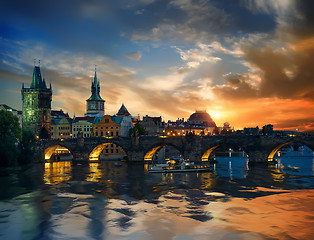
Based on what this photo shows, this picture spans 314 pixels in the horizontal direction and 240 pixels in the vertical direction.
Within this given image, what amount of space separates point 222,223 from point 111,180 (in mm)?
34174

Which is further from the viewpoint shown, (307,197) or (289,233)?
(307,197)

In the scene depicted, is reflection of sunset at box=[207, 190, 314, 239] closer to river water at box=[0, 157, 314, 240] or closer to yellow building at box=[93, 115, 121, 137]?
river water at box=[0, 157, 314, 240]

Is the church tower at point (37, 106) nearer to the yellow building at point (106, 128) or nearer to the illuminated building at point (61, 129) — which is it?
the illuminated building at point (61, 129)

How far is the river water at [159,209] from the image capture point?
3175 centimetres

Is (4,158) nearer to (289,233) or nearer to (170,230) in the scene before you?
(170,230)

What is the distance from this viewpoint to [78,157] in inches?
4240

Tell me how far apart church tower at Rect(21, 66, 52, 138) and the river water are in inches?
4167

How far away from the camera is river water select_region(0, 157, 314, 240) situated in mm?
31750

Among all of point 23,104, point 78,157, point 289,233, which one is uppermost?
point 23,104

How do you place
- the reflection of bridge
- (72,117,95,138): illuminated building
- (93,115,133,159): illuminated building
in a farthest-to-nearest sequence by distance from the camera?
(72,117,95,138): illuminated building, (93,115,133,159): illuminated building, the reflection of bridge

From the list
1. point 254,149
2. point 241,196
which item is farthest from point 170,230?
point 254,149

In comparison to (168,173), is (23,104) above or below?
above

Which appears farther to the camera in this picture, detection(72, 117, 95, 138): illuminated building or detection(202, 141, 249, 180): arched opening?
detection(72, 117, 95, 138): illuminated building

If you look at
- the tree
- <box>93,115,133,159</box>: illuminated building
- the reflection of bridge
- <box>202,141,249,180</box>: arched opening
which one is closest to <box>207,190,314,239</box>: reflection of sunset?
<box>202,141,249,180</box>: arched opening
